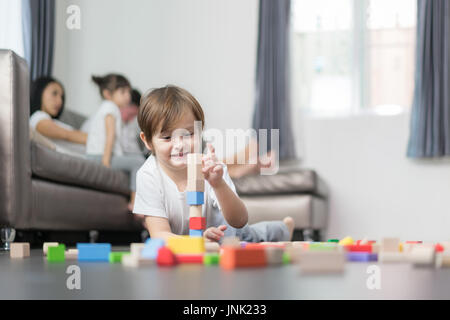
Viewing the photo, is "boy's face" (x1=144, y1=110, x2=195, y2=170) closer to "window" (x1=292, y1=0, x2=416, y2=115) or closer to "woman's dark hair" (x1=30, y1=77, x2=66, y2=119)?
"woman's dark hair" (x1=30, y1=77, x2=66, y2=119)

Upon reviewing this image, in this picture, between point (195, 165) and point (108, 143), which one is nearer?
point (195, 165)

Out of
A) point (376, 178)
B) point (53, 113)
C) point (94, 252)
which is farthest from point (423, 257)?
point (376, 178)

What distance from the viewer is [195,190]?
1191 mm

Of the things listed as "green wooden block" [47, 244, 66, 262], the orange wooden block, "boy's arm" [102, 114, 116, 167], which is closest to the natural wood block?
"green wooden block" [47, 244, 66, 262]

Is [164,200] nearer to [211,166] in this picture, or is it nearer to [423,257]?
[211,166]

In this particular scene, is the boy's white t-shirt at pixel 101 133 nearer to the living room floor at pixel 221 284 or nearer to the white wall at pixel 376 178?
the white wall at pixel 376 178

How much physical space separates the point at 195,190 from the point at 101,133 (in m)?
2.19

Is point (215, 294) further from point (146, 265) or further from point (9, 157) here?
point (9, 157)

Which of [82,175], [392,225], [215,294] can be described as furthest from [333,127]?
[215,294]

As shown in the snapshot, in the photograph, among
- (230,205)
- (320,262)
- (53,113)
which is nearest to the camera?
(320,262)

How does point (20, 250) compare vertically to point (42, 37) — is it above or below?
below

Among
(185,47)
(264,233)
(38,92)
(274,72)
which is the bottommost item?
(264,233)

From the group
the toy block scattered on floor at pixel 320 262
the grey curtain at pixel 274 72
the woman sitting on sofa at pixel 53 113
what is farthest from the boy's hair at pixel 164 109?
the grey curtain at pixel 274 72

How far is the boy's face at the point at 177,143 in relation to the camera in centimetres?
141
